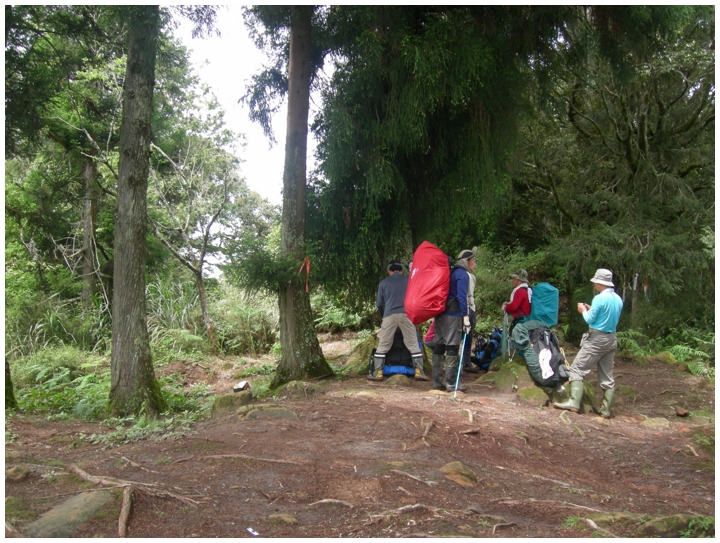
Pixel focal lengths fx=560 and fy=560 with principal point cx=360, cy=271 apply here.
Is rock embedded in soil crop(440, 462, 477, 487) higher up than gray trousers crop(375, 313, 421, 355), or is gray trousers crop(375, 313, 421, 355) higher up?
gray trousers crop(375, 313, 421, 355)

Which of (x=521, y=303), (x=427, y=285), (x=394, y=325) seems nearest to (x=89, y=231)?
(x=394, y=325)

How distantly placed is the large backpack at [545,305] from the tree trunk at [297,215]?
347 centimetres

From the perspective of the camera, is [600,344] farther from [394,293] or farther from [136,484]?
[136,484]

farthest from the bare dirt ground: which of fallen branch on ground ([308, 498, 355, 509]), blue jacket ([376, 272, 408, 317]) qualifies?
blue jacket ([376, 272, 408, 317])

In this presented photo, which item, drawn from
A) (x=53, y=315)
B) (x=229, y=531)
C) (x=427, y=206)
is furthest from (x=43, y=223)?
(x=229, y=531)

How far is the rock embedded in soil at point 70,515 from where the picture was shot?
11.9 feet

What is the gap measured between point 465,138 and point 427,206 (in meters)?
1.42

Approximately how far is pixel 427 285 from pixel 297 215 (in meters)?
2.51

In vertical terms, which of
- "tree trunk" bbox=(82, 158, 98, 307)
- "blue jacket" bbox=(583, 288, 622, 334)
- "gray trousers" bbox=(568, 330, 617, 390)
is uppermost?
"tree trunk" bbox=(82, 158, 98, 307)

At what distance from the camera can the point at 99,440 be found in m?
6.38

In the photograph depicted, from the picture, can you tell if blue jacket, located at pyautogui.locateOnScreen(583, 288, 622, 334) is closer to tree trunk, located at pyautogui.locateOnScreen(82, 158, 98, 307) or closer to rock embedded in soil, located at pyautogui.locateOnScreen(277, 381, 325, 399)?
rock embedded in soil, located at pyautogui.locateOnScreen(277, 381, 325, 399)

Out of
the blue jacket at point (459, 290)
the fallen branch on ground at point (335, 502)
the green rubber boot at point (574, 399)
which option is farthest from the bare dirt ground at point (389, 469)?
the blue jacket at point (459, 290)

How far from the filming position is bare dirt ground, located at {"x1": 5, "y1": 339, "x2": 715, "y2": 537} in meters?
3.95

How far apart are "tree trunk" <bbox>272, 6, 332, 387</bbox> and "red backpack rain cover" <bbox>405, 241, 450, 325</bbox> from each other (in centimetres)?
176
